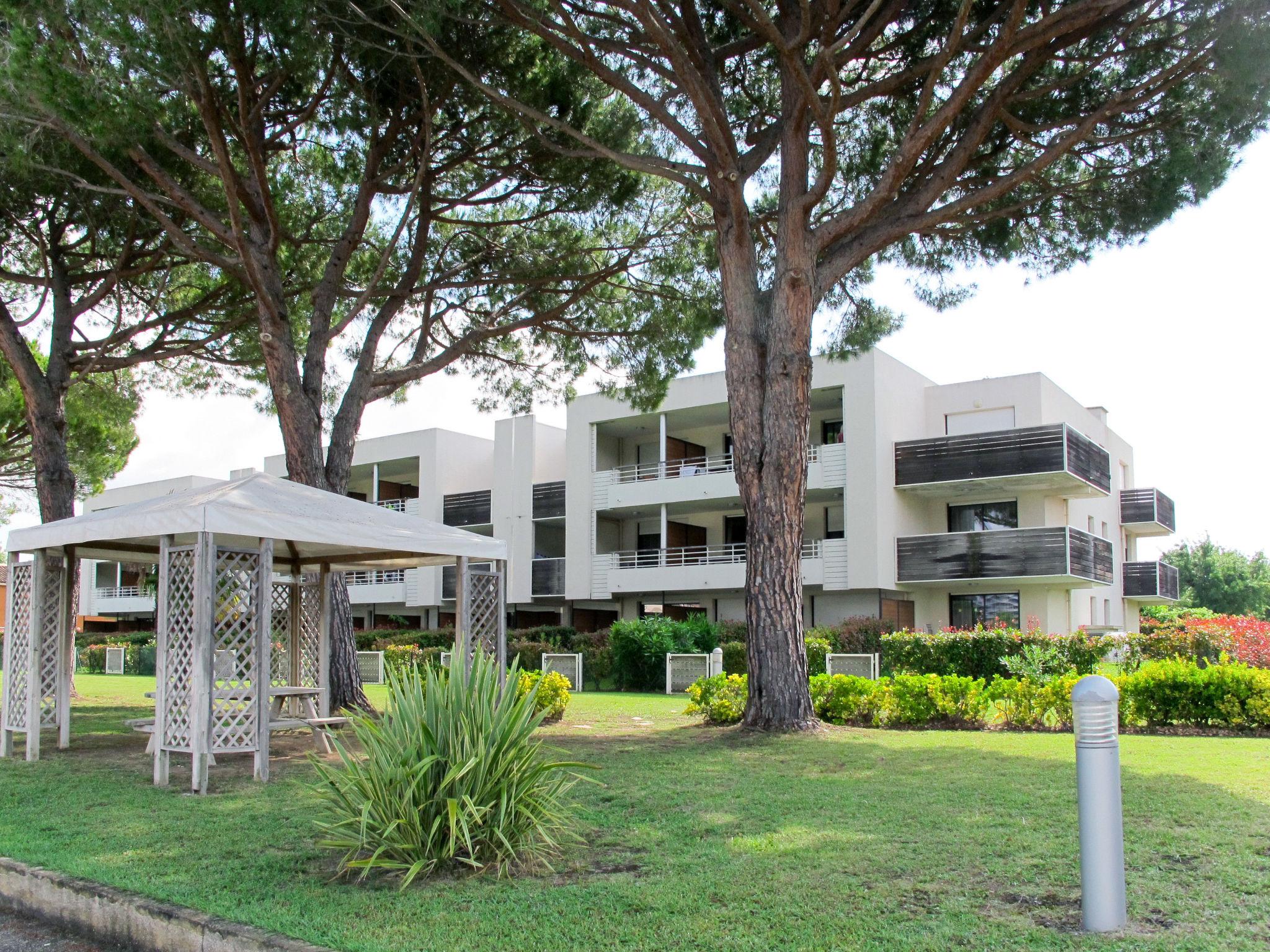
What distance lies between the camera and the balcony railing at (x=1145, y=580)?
3322 cm

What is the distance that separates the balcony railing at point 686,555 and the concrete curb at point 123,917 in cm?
2201

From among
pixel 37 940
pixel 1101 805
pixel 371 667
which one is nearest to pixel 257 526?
pixel 37 940

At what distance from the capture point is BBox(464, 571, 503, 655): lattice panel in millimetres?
11672

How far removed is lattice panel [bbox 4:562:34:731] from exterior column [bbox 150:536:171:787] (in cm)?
276

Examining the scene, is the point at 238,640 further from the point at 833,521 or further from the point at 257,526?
the point at 833,521

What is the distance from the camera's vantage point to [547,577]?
31.3m

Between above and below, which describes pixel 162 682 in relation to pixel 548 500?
below

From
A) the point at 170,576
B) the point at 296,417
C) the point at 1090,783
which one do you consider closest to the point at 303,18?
the point at 296,417

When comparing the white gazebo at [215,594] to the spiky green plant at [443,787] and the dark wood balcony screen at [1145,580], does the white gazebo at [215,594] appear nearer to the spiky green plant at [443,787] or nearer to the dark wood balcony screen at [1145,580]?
the spiky green plant at [443,787]

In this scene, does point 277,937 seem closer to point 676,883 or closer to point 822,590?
point 676,883

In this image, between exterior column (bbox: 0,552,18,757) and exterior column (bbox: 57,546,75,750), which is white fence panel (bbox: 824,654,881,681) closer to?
exterior column (bbox: 57,546,75,750)

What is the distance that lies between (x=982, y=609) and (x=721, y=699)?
16631mm

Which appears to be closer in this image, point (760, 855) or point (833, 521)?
point (760, 855)

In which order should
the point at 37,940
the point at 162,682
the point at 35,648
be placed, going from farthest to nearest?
the point at 35,648
the point at 162,682
the point at 37,940
